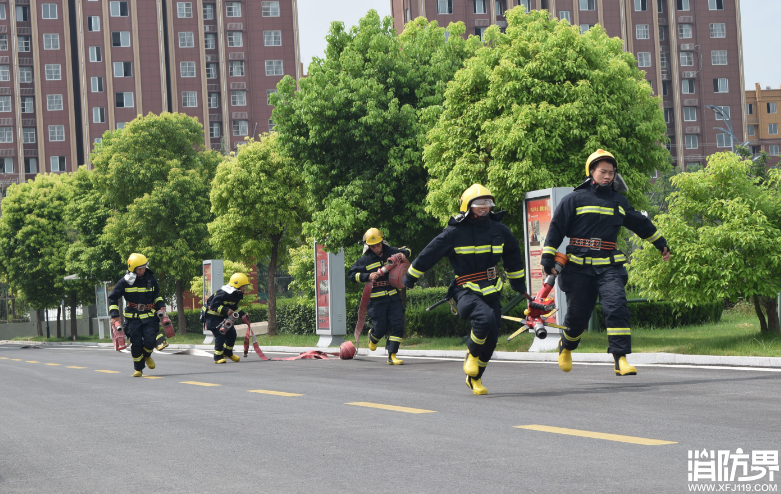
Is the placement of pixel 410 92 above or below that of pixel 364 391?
above

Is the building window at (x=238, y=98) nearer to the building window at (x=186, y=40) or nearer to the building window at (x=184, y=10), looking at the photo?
the building window at (x=186, y=40)

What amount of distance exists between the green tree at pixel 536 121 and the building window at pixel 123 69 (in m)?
71.8

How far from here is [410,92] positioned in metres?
24.2

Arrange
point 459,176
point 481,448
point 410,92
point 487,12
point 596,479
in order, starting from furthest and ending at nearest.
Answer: point 487,12
point 410,92
point 459,176
point 481,448
point 596,479

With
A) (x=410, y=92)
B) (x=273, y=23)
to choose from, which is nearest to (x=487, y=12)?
(x=273, y=23)

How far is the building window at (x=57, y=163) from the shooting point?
286 feet

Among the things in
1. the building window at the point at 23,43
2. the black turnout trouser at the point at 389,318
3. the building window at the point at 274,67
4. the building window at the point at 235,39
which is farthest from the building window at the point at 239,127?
the black turnout trouser at the point at 389,318

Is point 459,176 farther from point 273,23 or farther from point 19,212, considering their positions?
point 273,23

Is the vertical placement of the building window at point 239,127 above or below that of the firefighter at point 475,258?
above

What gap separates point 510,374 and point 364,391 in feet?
7.87

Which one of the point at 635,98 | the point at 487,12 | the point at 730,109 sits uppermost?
the point at 487,12

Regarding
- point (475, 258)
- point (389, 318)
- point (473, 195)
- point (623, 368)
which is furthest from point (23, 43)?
point (623, 368)

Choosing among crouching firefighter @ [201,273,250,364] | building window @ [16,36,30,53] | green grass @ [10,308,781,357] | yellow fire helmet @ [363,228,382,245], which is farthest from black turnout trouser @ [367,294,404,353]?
building window @ [16,36,30,53]

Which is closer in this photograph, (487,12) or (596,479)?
(596,479)
